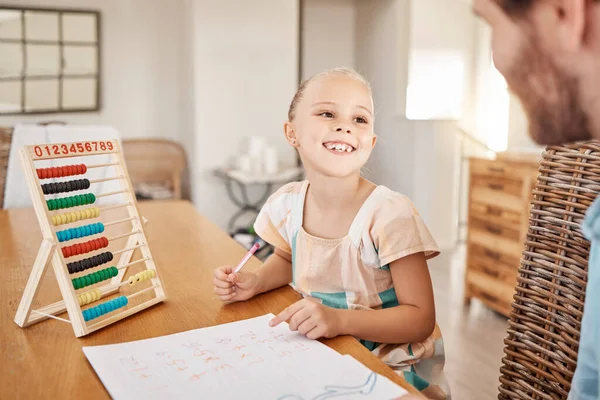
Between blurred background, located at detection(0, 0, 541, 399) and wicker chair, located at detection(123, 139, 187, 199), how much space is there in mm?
13

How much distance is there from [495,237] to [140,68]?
11.7 feet

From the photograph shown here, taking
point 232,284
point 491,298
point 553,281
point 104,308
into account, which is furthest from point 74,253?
point 491,298

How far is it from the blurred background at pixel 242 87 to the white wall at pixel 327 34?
1cm

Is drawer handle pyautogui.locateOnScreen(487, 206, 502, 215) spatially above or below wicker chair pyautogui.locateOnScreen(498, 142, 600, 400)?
below

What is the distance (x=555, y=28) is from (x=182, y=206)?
5.59 ft

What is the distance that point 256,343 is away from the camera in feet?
2.78

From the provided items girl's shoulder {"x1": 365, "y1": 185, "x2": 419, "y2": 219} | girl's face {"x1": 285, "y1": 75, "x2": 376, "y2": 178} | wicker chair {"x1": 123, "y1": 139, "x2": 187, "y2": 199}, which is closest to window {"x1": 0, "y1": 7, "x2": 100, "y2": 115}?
wicker chair {"x1": 123, "y1": 139, "x2": 187, "y2": 199}

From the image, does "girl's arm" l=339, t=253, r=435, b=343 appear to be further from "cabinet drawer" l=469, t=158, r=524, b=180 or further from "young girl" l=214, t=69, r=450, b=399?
"cabinet drawer" l=469, t=158, r=524, b=180

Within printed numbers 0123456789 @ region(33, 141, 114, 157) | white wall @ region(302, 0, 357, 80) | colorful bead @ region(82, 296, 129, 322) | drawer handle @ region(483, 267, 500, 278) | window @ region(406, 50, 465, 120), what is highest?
white wall @ region(302, 0, 357, 80)

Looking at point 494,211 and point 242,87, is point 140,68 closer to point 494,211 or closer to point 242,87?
point 242,87

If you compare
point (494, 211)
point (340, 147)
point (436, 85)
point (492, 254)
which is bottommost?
point (492, 254)

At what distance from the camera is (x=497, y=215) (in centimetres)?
331

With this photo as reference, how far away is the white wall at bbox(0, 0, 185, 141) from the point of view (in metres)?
5.28

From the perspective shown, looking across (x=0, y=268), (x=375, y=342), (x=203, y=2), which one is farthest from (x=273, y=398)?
(x=203, y=2)
